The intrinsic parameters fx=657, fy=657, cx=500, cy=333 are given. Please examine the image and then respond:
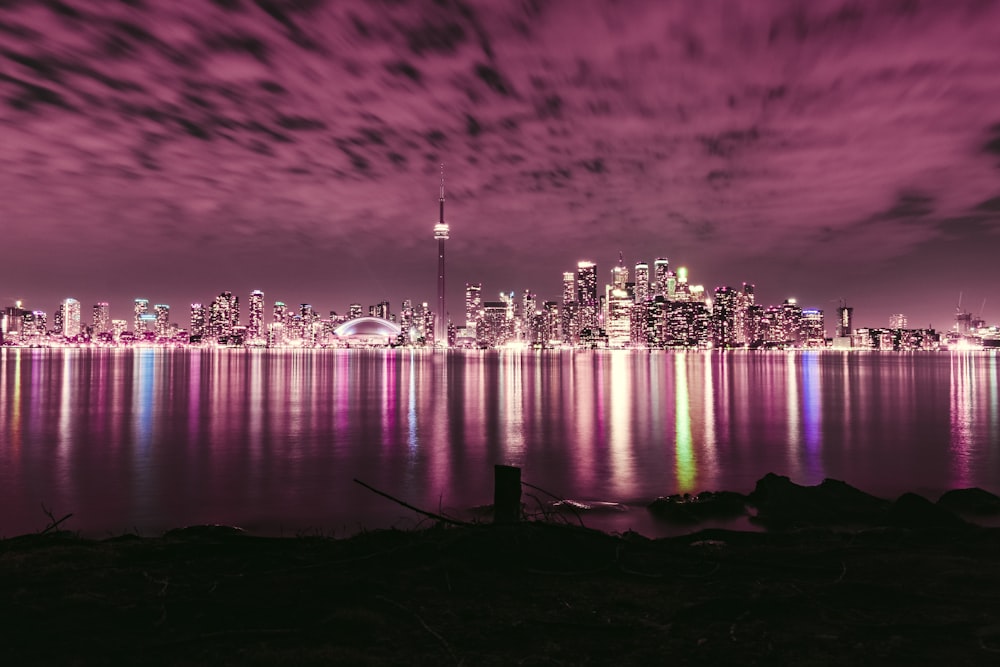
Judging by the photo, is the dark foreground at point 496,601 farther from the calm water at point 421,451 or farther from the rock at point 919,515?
the calm water at point 421,451

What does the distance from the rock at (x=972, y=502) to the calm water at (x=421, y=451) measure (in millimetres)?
6188

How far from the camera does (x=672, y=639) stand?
7.02m

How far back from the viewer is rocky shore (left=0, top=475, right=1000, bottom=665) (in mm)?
6703

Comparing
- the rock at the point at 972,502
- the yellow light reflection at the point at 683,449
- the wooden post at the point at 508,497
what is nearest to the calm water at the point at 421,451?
the yellow light reflection at the point at 683,449

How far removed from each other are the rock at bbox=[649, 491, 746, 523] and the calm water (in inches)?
28.2

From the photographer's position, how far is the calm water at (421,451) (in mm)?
20609

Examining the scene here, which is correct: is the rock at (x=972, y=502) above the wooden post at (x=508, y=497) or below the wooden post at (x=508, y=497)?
below

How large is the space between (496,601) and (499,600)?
49 mm

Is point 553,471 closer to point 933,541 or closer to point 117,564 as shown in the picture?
point 933,541

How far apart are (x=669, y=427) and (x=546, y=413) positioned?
9.94 m

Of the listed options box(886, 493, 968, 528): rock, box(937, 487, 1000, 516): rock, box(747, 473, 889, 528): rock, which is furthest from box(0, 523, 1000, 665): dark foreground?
box(937, 487, 1000, 516): rock

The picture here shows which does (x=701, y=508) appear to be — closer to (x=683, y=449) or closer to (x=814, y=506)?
(x=814, y=506)

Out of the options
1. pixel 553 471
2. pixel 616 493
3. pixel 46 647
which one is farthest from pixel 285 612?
pixel 553 471

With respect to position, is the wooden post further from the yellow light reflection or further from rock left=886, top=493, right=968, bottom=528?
the yellow light reflection
